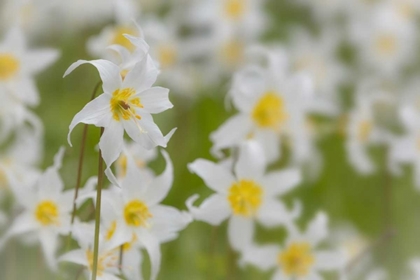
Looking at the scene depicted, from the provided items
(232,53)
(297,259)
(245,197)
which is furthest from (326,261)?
(232,53)

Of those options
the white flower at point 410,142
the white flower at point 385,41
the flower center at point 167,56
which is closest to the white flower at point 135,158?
the white flower at point 410,142

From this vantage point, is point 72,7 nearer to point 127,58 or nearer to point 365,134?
point 365,134

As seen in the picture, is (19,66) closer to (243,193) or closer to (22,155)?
(22,155)

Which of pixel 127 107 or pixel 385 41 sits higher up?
pixel 385 41

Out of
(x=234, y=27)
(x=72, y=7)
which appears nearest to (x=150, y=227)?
(x=234, y=27)

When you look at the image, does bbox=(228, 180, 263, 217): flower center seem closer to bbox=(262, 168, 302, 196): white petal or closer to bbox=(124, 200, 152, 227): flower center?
bbox=(262, 168, 302, 196): white petal

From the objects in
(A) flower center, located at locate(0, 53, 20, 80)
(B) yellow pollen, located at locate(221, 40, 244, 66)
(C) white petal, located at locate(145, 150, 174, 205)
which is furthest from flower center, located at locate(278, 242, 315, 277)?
(B) yellow pollen, located at locate(221, 40, 244, 66)

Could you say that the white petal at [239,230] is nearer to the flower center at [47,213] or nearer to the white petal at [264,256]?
the white petal at [264,256]

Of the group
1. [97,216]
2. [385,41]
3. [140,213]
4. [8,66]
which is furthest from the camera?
[385,41]
